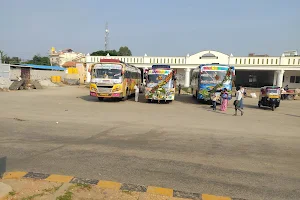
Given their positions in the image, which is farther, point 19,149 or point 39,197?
point 19,149

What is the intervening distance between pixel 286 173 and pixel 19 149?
236 inches

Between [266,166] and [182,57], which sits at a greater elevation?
[182,57]

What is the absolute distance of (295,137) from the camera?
25.2 feet

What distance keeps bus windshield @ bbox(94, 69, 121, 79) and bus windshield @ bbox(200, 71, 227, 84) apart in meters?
6.33

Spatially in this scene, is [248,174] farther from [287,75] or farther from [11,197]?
[287,75]

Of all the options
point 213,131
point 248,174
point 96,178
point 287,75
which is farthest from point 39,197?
point 287,75

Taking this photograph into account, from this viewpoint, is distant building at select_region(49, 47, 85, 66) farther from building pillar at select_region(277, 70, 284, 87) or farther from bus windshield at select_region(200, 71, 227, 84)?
bus windshield at select_region(200, 71, 227, 84)

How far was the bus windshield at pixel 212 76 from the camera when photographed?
1650 cm

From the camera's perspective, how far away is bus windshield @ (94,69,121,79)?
16422 millimetres

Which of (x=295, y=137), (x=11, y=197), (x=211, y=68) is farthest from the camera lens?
(x=211, y=68)

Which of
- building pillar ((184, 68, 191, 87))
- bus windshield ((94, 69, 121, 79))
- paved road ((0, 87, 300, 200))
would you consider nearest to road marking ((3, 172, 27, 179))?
paved road ((0, 87, 300, 200))

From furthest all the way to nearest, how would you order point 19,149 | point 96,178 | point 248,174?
point 19,149 → point 248,174 → point 96,178

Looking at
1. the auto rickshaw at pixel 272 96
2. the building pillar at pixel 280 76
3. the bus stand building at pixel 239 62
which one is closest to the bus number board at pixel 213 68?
the auto rickshaw at pixel 272 96

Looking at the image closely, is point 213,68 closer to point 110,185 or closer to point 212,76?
point 212,76
